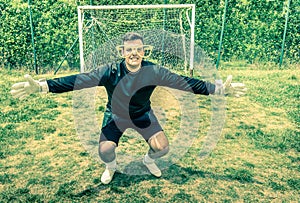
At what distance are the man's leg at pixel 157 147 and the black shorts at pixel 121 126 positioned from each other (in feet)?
0.22

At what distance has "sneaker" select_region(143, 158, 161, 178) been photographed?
4.54 m

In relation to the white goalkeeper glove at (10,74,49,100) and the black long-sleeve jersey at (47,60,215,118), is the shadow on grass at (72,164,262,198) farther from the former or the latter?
the white goalkeeper glove at (10,74,49,100)

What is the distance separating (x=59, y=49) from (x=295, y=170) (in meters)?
9.59

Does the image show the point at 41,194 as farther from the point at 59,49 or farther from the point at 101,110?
the point at 59,49

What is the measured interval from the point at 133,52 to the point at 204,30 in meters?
9.11

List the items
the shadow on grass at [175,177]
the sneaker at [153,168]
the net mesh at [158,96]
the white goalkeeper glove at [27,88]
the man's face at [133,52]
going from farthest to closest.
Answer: the net mesh at [158,96], the sneaker at [153,168], the shadow on grass at [175,177], the man's face at [133,52], the white goalkeeper glove at [27,88]

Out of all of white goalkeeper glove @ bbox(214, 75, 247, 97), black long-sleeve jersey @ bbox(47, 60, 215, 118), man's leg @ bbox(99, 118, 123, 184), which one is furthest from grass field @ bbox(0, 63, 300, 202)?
white goalkeeper glove @ bbox(214, 75, 247, 97)

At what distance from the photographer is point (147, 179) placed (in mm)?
4461

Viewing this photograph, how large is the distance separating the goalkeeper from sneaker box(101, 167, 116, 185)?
13 millimetres

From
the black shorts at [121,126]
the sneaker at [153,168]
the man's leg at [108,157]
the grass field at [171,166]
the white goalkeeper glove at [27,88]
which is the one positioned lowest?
the grass field at [171,166]

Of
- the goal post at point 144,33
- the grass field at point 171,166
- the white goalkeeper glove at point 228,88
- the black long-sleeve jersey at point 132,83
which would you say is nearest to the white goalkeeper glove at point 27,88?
the black long-sleeve jersey at point 132,83

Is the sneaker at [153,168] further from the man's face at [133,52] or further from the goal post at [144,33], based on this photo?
the goal post at [144,33]

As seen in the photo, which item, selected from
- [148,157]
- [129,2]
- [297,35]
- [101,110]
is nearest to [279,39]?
[297,35]

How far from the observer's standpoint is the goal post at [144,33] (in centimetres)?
1080
